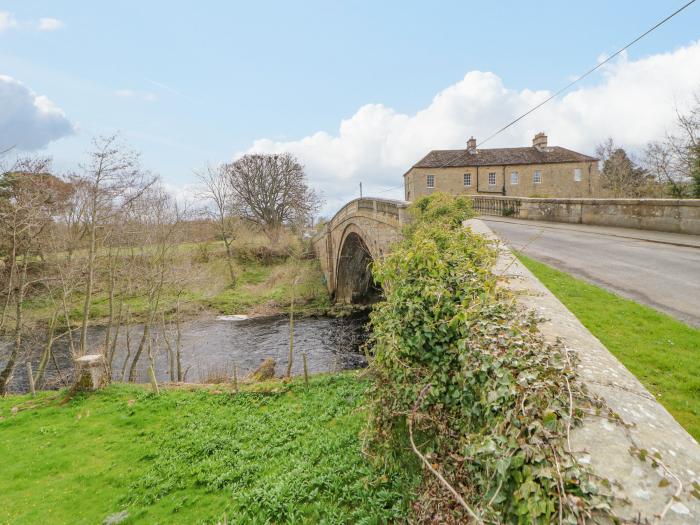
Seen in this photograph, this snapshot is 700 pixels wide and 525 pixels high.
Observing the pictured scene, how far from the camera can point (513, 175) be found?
37.8 m

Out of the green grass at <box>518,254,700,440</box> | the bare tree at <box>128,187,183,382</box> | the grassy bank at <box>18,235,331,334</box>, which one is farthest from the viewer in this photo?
the grassy bank at <box>18,235,331,334</box>

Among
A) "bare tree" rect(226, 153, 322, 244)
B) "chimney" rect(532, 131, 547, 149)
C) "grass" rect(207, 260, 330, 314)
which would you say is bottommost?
"grass" rect(207, 260, 330, 314)

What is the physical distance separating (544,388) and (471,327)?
95 cm

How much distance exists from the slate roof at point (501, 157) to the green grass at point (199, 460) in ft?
109

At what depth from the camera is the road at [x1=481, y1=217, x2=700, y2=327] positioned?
542 centimetres

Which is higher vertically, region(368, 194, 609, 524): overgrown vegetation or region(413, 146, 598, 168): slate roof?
region(413, 146, 598, 168): slate roof

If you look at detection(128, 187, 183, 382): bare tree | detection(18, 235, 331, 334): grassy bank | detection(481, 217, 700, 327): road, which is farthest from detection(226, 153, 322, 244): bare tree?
detection(481, 217, 700, 327): road

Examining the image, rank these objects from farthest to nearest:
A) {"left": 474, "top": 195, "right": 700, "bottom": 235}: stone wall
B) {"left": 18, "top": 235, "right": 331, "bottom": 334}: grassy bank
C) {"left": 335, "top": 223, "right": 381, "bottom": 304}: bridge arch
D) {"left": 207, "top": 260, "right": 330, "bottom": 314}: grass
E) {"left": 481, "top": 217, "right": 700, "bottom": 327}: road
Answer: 1. {"left": 207, "top": 260, "right": 330, "bottom": 314}: grass
2. {"left": 335, "top": 223, "right": 381, "bottom": 304}: bridge arch
3. {"left": 18, "top": 235, "right": 331, "bottom": 334}: grassy bank
4. {"left": 474, "top": 195, "right": 700, "bottom": 235}: stone wall
5. {"left": 481, "top": 217, "right": 700, "bottom": 327}: road

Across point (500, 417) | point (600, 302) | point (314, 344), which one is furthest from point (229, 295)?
point (500, 417)

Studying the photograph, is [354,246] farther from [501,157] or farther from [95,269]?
[501,157]

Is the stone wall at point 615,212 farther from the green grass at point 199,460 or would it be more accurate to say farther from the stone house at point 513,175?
the stone house at point 513,175

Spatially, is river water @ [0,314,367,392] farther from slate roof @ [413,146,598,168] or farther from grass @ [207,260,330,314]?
slate roof @ [413,146,598,168]

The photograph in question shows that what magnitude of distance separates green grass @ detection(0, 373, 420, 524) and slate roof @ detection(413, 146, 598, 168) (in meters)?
33.2

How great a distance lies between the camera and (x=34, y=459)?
23.7ft
